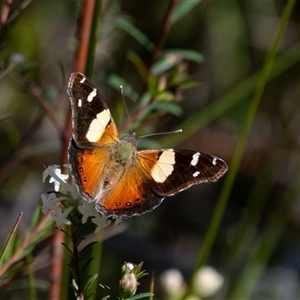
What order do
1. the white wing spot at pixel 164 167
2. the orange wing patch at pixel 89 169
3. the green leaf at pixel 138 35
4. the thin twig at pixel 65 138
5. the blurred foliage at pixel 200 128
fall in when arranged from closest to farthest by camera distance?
the orange wing patch at pixel 89 169
the white wing spot at pixel 164 167
the thin twig at pixel 65 138
the green leaf at pixel 138 35
the blurred foliage at pixel 200 128

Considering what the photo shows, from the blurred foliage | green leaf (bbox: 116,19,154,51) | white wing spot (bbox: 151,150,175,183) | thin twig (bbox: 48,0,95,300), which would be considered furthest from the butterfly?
the blurred foliage

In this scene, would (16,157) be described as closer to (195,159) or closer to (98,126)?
(98,126)

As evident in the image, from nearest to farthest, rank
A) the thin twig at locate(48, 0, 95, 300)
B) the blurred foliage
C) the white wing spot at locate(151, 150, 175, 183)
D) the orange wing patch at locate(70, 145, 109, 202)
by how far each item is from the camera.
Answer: the orange wing patch at locate(70, 145, 109, 202), the white wing spot at locate(151, 150, 175, 183), the thin twig at locate(48, 0, 95, 300), the blurred foliage

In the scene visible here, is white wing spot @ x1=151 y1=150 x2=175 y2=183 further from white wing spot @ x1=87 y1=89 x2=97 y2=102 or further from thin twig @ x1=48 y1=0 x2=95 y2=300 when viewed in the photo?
thin twig @ x1=48 y1=0 x2=95 y2=300

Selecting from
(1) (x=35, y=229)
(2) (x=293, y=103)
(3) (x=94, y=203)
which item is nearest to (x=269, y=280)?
(2) (x=293, y=103)

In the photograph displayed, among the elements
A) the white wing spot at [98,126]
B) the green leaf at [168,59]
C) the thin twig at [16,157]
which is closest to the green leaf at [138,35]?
the green leaf at [168,59]

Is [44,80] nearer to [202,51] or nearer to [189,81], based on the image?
[202,51]

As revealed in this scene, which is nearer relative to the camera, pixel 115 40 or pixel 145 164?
pixel 145 164

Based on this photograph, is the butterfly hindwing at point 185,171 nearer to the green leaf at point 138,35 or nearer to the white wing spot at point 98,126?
the white wing spot at point 98,126
